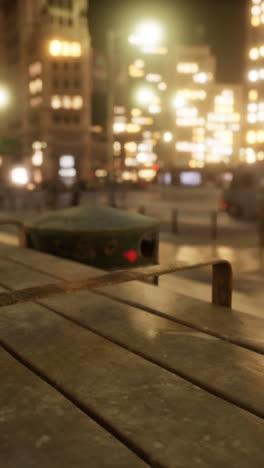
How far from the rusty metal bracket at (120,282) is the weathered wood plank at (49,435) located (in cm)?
58

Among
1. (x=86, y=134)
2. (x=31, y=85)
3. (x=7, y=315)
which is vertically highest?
(x=31, y=85)

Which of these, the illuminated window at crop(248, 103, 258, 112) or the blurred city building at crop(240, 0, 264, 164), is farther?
the illuminated window at crop(248, 103, 258, 112)

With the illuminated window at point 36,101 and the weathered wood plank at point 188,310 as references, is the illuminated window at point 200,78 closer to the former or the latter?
the illuminated window at point 36,101

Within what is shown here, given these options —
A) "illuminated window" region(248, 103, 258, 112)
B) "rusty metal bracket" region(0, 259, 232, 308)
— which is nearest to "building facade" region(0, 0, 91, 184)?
"illuminated window" region(248, 103, 258, 112)

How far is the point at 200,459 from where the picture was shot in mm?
1679

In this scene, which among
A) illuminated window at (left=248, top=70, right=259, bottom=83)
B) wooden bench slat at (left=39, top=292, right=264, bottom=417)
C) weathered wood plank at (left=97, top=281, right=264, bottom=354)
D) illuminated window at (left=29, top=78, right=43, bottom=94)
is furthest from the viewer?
illuminated window at (left=248, top=70, right=259, bottom=83)

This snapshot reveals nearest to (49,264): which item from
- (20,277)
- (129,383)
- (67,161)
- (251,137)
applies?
(20,277)

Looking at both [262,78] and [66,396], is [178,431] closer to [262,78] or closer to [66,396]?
[66,396]

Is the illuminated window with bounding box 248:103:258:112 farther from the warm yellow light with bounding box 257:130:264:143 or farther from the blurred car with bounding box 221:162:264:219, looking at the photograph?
the blurred car with bounding box 221:162:264:219

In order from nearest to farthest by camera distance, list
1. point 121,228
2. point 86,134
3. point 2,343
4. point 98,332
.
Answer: point 2,343 < point 98,332 < point 121,228 < point 86,134

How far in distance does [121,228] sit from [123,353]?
4.66 meters

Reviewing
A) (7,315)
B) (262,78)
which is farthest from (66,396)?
(262,78)

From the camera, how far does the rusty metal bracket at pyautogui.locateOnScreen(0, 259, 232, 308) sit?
9.02 ft

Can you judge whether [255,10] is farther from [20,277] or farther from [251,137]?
[20,277]
